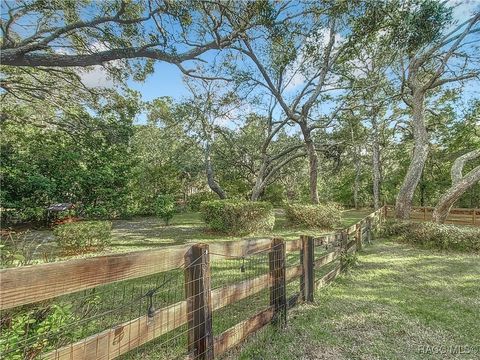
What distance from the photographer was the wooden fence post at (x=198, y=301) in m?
1.94

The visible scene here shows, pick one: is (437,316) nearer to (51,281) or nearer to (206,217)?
(51,281)

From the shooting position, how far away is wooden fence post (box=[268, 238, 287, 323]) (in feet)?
9.48

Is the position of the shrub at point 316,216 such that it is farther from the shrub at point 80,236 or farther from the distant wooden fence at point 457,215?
the shrub at point 80,236

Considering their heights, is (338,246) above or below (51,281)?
below

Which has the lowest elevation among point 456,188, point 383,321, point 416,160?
point 383,321

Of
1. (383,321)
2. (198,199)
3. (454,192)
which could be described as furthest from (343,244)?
(198,199)

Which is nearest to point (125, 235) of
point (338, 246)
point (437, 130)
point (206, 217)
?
point (206, 217)

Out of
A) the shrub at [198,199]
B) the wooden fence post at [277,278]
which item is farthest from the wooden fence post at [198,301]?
the shrub at [198,199]

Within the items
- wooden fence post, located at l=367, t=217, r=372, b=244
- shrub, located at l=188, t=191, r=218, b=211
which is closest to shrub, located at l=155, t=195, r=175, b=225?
wooden fence post, located at l=367, t=217, r=372, b=244

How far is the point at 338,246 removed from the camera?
490 centimetres

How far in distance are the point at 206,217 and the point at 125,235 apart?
304cm

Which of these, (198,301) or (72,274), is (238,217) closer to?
(198,301)

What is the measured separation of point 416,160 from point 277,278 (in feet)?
30.4

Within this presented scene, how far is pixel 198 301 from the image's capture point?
1955mm
